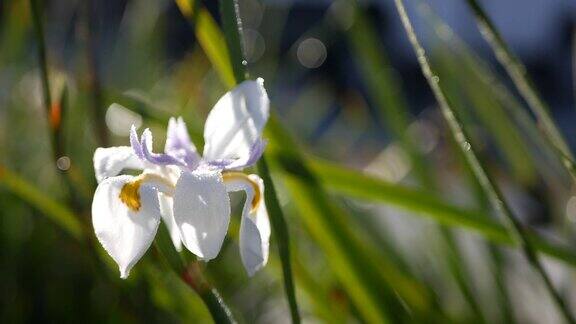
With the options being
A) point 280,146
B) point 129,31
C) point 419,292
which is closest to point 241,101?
point 280,146

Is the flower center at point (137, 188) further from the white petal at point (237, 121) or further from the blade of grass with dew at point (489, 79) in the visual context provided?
the blade of grass with dew at point (489, 79)

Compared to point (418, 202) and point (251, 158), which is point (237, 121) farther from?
point (418, 202)

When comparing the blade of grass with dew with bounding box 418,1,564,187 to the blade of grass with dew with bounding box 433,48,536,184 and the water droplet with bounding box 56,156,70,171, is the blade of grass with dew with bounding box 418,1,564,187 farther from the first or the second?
the water droplet with bounding box 56,156,70,171

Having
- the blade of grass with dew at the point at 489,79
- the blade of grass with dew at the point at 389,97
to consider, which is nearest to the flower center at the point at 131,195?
the blade of grass with dew at the point at 489,79

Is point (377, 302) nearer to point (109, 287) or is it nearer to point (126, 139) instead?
point (109, 287)

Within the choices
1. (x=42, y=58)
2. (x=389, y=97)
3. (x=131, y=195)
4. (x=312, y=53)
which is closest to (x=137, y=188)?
(x=131, y=195)

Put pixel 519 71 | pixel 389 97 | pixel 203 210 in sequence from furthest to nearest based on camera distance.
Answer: pixel 389 97 < pixel 519 71 < pixel 203 210
